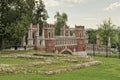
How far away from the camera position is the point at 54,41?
162 feet

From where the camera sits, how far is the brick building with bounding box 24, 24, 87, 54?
46803 millimetres

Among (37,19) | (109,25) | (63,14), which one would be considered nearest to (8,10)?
(37,19)

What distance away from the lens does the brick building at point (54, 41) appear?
Result: 1843 inches

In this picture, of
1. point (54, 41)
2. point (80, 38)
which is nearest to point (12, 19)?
point (54, 41)

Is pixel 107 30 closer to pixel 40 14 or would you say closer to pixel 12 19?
pixel 40 14

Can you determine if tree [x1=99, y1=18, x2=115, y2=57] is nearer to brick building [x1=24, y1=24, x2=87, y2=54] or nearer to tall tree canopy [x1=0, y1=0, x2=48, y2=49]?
brick building [x1=24, y1=24, x2=87, y2=54]

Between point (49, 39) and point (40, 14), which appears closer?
point (49, 39)

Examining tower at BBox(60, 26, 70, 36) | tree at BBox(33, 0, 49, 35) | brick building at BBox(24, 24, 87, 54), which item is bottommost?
brick building at BBox(24, 24, 87, 54)

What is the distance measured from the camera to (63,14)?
292ft

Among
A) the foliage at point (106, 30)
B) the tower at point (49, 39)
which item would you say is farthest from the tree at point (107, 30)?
the tower at point (49, 39)

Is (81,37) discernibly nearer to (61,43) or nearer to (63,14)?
(61,43)

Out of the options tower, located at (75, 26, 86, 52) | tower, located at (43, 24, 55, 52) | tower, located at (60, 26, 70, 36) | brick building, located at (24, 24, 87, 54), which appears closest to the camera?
brick building, located at (24, 24, 87, 54)

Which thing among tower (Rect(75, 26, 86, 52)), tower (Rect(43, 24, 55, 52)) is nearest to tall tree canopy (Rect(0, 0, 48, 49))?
tower (Rect(43, 24, 55, 52))

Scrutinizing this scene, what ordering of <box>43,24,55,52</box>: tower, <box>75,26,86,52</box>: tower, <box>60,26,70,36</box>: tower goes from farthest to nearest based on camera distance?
<box>60,26,70,36</box>: tower
<box>75,26,86,52</box>: tower
<box>43,24,55,52</box>: tower
